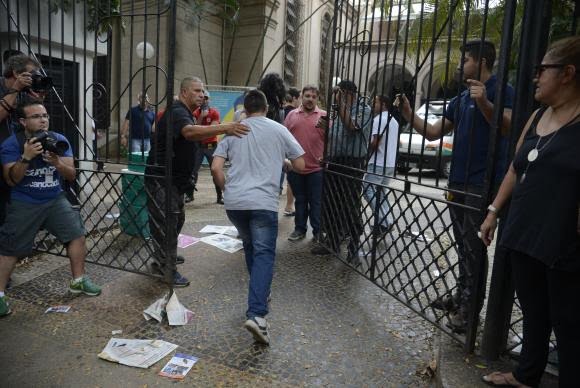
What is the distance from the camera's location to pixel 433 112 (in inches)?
456

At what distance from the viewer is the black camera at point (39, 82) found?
3408 millimetres

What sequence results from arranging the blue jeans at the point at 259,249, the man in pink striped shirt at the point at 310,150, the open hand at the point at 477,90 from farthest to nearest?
the man in pink striped shirt at the point at 310,150 < the blue jeans at the point at 259,249 < the open hand at the point at 477,90

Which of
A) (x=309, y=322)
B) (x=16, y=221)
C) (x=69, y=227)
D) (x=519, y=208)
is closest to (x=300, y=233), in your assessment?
(x=309, y=322)

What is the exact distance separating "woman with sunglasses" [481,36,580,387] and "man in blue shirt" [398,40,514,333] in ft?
1.50

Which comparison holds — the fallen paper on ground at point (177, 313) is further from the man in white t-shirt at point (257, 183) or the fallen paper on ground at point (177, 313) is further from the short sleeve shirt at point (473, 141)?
the short sleeve shirt at point (473, 141)

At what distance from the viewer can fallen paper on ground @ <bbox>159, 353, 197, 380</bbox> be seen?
2607mm

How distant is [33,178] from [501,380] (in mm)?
3319

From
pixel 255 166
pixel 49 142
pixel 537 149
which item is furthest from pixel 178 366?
pixel 537 149

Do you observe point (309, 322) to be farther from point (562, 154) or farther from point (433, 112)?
point (433, 112)

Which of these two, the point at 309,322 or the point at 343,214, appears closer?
the point at 309,322

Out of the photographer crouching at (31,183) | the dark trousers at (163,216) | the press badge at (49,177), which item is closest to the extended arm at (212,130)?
the dark trousers at (163,216)

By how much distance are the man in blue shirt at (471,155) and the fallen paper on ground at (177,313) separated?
5.77 feet

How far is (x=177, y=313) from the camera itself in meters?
3.24

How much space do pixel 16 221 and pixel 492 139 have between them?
3.24 meters
